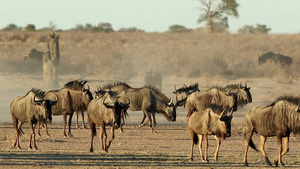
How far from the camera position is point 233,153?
54.6 feet

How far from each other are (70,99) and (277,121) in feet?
27.5

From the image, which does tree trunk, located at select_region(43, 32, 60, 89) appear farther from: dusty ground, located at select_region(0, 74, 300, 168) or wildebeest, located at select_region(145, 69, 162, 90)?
dusty ground, located at select_region(0, 74, 300, 168)

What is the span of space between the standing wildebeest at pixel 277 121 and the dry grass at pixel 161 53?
23.1 m

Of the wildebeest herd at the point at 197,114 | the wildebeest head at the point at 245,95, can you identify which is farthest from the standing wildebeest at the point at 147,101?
the wildebeest head at the point at 245,95

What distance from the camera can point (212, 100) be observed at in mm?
21844

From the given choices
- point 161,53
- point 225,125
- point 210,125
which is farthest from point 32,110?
point 161,53

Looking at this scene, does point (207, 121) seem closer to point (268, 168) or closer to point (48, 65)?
point (268, 168)

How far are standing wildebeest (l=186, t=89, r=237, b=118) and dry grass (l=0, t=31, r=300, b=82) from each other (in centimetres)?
1606

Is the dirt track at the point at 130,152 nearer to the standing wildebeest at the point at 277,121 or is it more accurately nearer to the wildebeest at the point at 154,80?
the standing wildebeest at the point at 277,121

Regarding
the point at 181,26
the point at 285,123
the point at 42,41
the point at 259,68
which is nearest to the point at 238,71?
the point at 259,68

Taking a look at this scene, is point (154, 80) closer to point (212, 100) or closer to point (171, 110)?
point (171, 110)

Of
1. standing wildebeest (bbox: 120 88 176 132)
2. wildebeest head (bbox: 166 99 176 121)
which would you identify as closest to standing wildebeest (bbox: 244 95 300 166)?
wildebeest head (bbox: 166 99 176 121)

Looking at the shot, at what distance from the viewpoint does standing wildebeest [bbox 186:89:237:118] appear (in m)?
21.4

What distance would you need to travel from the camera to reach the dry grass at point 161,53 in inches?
1647
